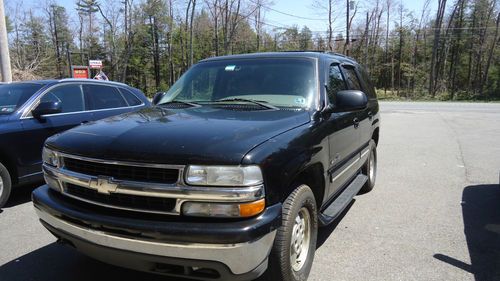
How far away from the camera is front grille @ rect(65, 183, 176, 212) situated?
8.55 feet

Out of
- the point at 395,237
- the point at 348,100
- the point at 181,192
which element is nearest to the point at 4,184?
the point at 181,192

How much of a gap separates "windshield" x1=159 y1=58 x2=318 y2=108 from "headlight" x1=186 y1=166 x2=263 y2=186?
1.39m

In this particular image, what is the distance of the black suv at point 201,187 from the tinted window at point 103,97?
133 inches

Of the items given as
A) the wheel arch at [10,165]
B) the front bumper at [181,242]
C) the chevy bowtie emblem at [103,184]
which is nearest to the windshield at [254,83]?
Result: the front bumper at [181,242]

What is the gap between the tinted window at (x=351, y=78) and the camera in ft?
16.4

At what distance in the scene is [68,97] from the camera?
645 cm

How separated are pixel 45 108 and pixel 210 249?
4264 mm

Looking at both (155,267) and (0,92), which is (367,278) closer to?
(155,267)

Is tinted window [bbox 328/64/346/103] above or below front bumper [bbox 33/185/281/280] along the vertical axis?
above

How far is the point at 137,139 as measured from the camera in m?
2.78

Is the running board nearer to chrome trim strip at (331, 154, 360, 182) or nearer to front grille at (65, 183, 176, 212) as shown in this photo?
chrome trim strip at (331, 154, 360, 182)

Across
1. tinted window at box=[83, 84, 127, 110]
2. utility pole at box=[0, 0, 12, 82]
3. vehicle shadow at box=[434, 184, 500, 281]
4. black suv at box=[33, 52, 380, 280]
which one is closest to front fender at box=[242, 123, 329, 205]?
black suv at box=[33, 52, 380, 280]

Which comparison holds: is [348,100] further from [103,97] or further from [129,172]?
[103,97]

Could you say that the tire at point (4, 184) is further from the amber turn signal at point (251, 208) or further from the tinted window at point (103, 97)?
the amber turn signal at point (251, 208)
